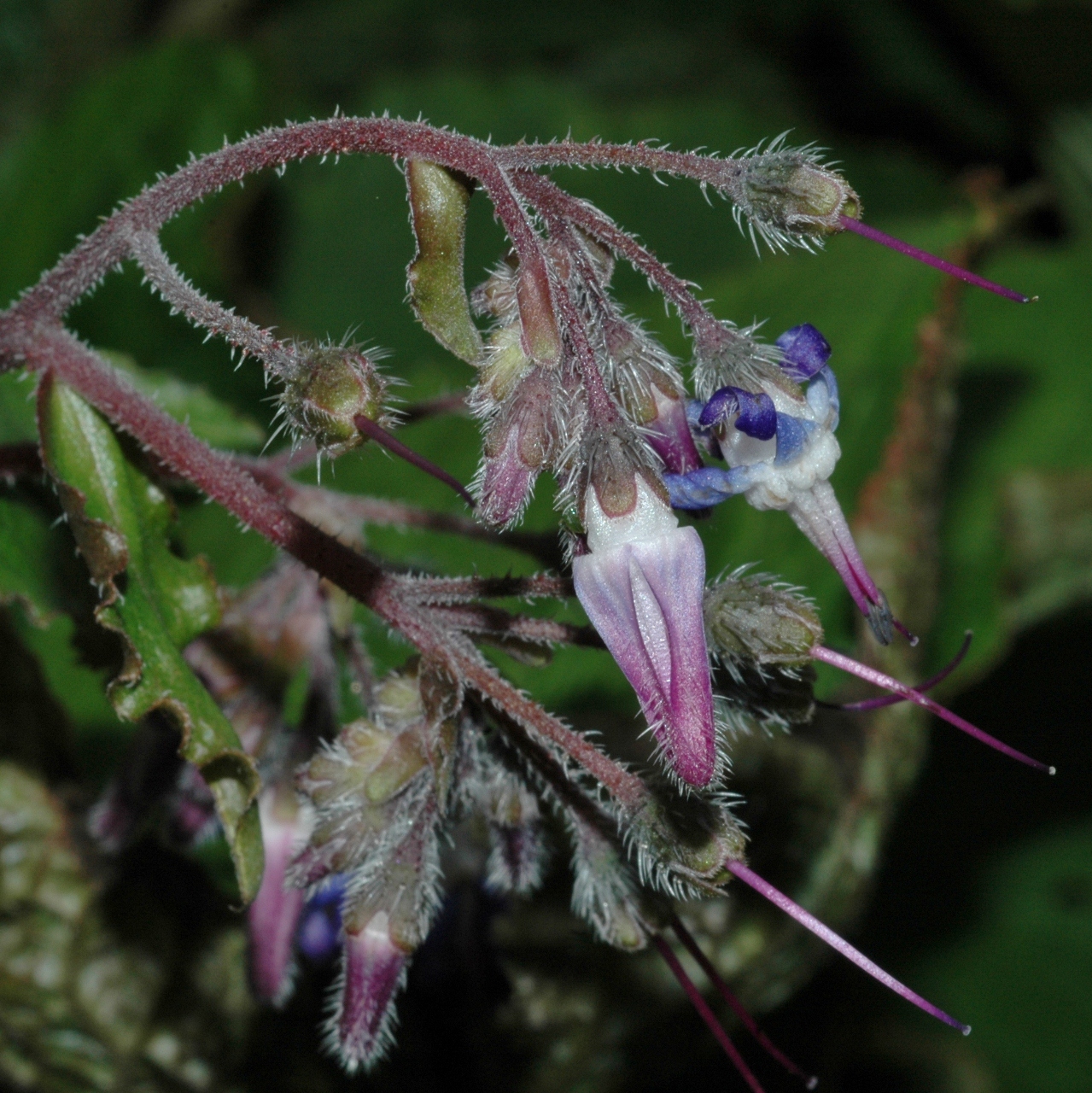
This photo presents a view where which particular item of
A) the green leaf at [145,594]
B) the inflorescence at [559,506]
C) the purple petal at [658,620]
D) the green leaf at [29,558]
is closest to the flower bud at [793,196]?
the inflorescence at [559,506]

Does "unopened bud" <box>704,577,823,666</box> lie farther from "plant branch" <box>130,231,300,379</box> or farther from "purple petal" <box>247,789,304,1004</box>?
"purple petal" <box>247,789,304,1004</box>

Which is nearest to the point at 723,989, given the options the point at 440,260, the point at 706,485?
the point at 706,485

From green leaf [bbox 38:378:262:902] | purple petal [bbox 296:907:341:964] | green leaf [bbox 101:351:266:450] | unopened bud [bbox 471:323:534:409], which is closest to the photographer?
unopened bud [bbox 471:323:534:409]

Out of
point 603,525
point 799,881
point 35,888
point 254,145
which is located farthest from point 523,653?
point 35,888

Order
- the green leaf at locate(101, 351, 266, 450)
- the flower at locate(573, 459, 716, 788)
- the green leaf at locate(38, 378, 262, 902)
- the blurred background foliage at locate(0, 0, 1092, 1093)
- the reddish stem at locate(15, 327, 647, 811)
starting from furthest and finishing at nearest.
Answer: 1. the blurred background foliage at locate(0, 0, 1092, 1093)
2. the green leaf at locate(101, 351, 266, 450)
3. the green leaf at locate(38, 378, 262, 902)
4. the reddish stem at locate(15, 327, 647, 811)
5. the flower at locate(573, 459, 716, 788)

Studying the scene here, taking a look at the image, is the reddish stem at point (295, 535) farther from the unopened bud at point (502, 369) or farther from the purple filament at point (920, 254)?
the purple filament at point (920, 254)

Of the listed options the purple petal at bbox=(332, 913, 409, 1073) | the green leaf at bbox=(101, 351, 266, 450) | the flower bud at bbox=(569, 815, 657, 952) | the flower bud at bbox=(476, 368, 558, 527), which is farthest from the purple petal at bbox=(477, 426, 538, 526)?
the green leaf at bbox=(101, 351, 266, 450)

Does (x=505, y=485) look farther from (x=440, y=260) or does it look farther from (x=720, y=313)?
(x=720, y=313)
